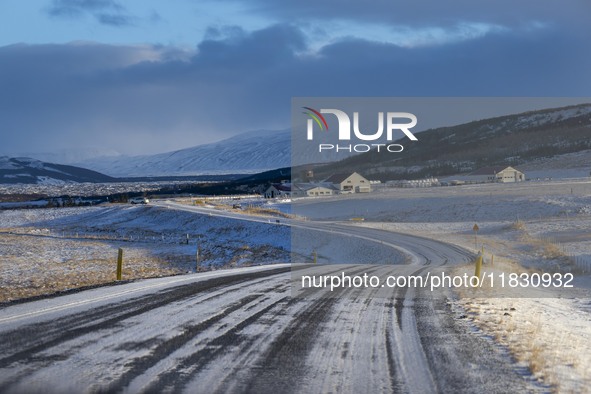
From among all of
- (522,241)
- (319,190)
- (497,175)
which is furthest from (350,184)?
(522,241)

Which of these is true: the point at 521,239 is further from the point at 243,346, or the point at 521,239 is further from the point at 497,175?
the point at 497,175

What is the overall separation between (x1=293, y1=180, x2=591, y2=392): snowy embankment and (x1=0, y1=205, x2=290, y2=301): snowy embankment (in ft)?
41.5

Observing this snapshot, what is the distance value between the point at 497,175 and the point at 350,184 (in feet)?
92.3

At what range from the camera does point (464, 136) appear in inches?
7018

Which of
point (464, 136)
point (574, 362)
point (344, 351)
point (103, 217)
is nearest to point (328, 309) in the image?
point (344, 351)

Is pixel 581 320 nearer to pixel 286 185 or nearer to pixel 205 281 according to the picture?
pixel 205 281

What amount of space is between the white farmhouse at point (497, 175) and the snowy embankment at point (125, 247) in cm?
6058

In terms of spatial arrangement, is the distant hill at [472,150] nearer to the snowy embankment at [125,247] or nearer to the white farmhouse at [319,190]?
the white farmhouse at [319,190]

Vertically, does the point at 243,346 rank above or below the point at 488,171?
below

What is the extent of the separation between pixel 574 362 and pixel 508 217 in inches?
2486

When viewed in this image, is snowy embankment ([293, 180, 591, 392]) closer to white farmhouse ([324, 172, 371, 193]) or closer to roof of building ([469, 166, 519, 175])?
white farmhouse ([324, 172, 371, 193])

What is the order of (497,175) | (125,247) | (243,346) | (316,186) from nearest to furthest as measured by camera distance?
(243,346)
(125,247)
(316,186)
(497,175)

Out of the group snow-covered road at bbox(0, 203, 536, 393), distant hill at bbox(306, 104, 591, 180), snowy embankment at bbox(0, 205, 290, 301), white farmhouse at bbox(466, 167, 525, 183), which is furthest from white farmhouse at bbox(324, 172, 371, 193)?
snow-covered road at bbox(0, 203, 536, 393)

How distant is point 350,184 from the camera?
105375 mm
